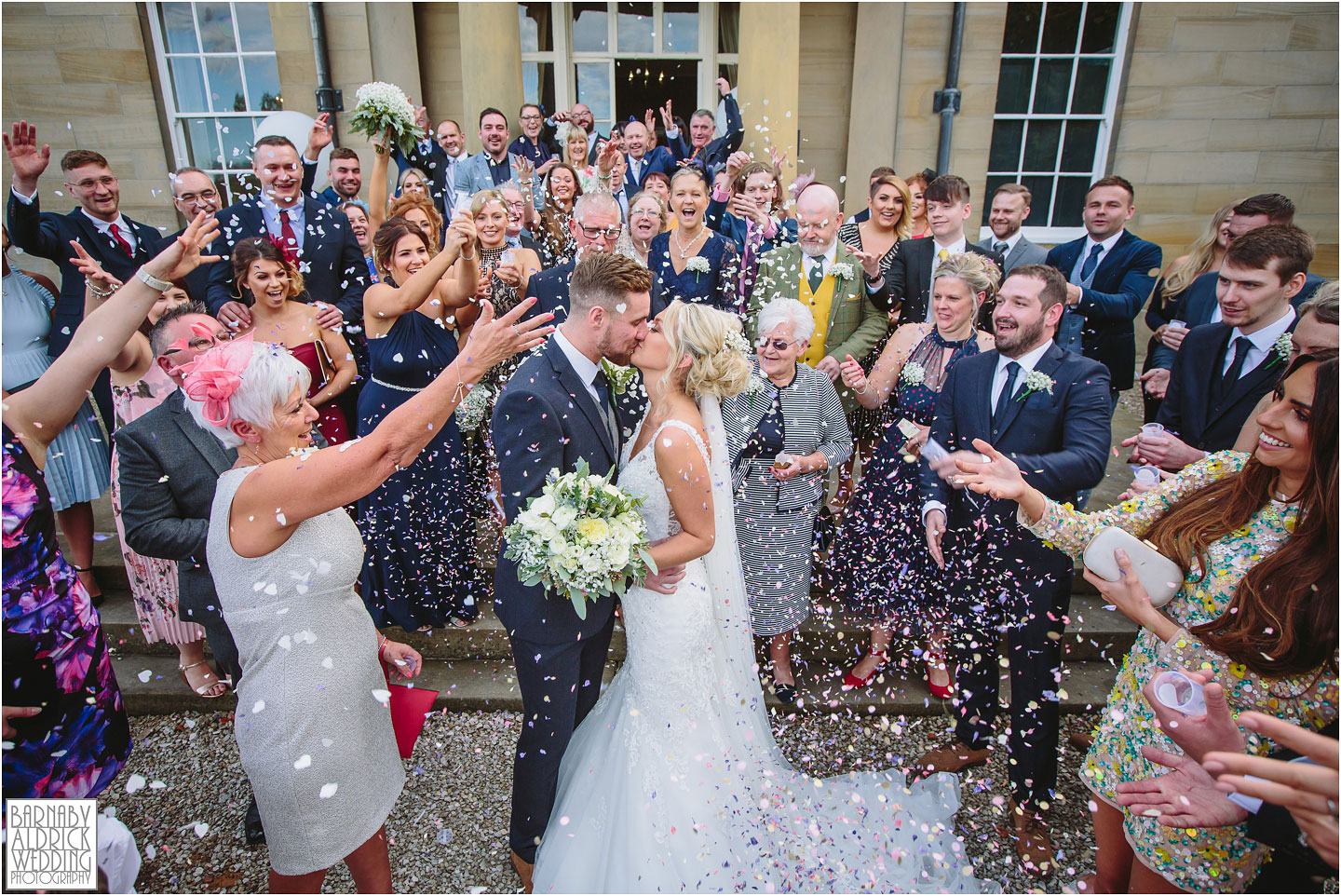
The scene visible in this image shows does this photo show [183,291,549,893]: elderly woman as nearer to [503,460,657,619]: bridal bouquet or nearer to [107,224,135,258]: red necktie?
[503,460,657,619]: bridal bouquet

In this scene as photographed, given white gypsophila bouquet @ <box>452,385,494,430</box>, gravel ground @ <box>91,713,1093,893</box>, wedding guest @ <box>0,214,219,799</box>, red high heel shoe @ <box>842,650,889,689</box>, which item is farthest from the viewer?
white gypsophila bouquet @ <box>452,385,494,430</box>

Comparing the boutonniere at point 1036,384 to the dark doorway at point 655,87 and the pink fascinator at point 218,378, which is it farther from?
the dark doorway at point 655,87

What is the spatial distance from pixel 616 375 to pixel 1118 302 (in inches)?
148

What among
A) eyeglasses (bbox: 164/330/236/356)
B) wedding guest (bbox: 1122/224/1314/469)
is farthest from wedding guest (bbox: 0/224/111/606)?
wedding guest (bbox: 1122/224/1314/469)

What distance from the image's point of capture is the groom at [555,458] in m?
2.48

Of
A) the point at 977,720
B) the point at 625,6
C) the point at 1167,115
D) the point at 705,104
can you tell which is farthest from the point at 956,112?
the point at 977,720

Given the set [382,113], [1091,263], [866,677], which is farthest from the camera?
[382,113]

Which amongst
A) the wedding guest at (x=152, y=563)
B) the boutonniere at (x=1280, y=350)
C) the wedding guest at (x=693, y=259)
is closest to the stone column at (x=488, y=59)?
the wedding guest at (x=693, y=259)

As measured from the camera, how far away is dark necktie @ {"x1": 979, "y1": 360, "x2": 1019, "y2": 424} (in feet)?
9.76

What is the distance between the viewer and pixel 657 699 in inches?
110

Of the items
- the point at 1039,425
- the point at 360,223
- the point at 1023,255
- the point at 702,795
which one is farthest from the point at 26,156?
the point at 1023,255

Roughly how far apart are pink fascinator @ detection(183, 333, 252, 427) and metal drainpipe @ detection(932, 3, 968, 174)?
901 cm

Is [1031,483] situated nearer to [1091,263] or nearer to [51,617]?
[1091,263]

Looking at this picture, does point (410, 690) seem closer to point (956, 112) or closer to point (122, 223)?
point (122, 223)
